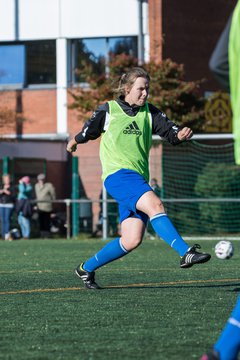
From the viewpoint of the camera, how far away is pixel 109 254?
9734 mm

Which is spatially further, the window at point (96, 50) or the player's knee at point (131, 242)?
the window at point (96, 50)

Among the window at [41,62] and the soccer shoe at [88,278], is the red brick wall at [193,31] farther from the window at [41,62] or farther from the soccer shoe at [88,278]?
the soccer shoe at [88,278]

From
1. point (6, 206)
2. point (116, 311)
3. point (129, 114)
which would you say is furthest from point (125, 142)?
point (6, 206)

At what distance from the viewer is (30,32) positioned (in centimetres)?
3431

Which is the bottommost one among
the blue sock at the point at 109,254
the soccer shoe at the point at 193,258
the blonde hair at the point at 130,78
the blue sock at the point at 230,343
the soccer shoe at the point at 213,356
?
the blue sock at the point at 109,254

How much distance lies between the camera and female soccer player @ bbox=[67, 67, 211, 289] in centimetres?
932

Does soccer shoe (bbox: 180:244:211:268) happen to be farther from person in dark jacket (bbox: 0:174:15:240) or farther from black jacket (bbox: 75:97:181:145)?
person in dark jacket (bbox: 0:174:15:240)

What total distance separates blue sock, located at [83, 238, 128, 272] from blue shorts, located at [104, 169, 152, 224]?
0.88 ft

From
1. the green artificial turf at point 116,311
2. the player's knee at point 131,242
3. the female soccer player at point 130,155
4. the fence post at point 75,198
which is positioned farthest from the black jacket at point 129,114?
the fence post at point 75,198

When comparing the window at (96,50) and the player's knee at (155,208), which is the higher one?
the window at (96,50)

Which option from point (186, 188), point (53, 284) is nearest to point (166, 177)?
Result: point (186, 188)

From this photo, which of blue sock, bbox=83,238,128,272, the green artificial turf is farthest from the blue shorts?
the green artificial turf

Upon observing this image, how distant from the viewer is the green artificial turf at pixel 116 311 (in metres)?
6.17

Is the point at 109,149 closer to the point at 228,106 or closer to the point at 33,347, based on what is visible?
the point at 33,347
